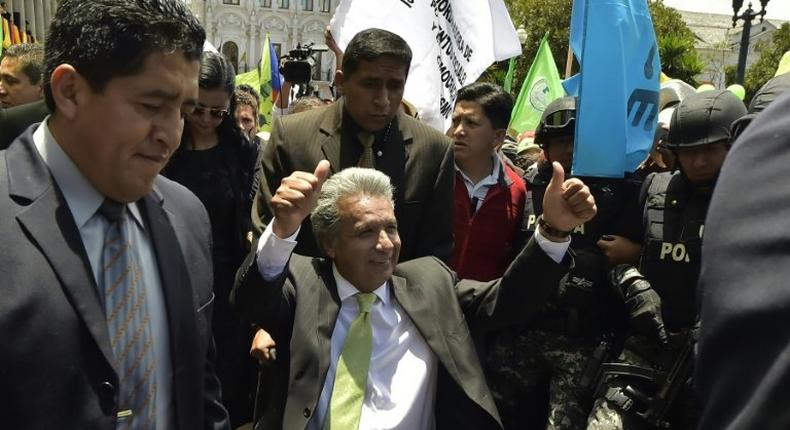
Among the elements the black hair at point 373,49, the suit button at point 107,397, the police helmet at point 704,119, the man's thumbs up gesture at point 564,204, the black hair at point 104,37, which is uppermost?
the black hair at point 104,37

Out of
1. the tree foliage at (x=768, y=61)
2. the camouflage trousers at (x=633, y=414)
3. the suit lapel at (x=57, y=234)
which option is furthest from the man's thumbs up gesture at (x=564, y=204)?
the tree foliage at (x=768, y=61)

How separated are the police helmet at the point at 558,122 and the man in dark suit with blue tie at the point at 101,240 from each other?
8.58 feet

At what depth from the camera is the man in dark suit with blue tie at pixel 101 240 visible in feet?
4.84

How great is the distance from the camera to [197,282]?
1.97 meters

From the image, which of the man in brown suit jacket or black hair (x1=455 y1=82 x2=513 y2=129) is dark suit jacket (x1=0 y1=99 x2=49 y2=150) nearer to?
the man in brown suit jacket

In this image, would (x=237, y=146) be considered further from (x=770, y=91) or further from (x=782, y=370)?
(x=782, y=370)

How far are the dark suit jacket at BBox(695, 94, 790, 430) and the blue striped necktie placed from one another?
1.21 m

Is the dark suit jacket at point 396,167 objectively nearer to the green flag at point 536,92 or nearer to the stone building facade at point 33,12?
the green flag at point 536,92

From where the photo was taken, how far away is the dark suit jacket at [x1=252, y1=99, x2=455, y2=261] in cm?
337

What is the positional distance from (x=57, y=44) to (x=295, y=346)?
150 cm

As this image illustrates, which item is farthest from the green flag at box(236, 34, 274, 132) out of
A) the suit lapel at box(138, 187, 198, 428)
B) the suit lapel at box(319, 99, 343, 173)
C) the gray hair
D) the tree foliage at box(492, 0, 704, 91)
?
the tree foliage at box(492, 0, 704, 91)

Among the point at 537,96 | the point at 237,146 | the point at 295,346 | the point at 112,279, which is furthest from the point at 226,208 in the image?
the point at 537,96

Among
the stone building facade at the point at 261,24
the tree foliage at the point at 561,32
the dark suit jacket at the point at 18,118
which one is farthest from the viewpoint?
the stone building facade at the point at 261,24

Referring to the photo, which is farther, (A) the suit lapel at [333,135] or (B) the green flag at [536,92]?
(B) the green flag at [536,92]
